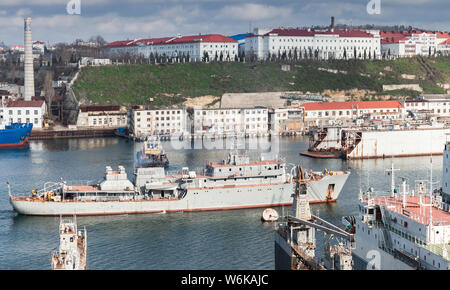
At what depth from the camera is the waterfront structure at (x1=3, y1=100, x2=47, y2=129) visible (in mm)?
51594

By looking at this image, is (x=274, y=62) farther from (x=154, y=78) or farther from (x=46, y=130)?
(x=46, y=130)

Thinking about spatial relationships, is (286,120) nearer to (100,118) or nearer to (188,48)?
(100,118)

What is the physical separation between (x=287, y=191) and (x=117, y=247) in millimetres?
8069

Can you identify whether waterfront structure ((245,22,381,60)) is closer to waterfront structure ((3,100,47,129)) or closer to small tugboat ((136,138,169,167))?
waterfront structure ((3,100,47,129))

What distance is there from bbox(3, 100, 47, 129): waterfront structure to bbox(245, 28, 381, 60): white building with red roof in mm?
30020

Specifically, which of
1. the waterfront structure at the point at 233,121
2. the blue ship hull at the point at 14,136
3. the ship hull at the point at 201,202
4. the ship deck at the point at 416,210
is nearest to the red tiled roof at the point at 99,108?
the waterfront structure at the point at 233,121

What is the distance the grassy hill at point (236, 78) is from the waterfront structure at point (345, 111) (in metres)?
10.6

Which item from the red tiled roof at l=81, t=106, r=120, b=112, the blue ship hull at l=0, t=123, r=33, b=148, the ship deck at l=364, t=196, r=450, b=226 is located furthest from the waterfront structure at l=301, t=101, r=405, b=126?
the ship deck at l=364, t=196, r=450, b=226

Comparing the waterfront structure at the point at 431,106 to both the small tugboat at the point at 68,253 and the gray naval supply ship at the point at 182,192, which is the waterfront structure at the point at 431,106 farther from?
the small tugboat at the point at 68,253

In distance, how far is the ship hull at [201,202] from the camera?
22.5 meters

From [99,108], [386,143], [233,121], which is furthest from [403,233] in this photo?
[99,108]

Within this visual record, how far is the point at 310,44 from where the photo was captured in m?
77.8

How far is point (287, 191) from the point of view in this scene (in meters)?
24.0

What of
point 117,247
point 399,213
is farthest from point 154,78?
point 399,213
